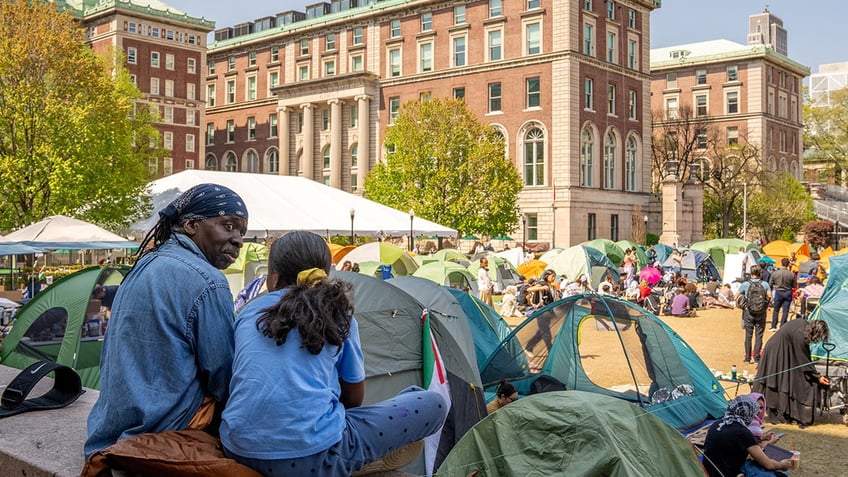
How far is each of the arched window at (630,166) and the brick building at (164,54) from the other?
126 feet

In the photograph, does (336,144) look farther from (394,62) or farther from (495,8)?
(495,8)

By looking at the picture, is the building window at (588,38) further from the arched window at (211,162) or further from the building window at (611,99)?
the arched window at (211,162)

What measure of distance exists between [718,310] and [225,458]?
24900 millimetres

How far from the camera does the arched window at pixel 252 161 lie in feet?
229

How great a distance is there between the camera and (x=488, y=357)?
11102mm

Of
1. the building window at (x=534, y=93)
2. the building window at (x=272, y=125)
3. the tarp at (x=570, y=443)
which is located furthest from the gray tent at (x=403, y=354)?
the building window at (x=272, y=125)

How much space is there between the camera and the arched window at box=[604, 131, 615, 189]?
177 feet

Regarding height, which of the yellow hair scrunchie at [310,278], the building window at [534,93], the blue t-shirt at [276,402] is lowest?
the blue t-shirt at [276,402]

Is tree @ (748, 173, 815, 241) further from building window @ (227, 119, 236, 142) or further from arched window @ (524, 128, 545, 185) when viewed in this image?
building window @ (227, 119, 236, 142)

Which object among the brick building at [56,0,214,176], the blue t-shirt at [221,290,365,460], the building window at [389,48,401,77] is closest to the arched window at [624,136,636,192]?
the building window at [389,48,401,77]

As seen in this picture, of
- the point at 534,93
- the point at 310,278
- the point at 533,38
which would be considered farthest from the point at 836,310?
the point at 533,38

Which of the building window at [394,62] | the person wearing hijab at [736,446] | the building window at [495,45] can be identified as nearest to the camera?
the person wearing hijab at [736,446]

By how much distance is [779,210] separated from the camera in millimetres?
59219

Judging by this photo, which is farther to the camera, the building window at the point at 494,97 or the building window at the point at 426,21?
the building window at the point at 426,21
